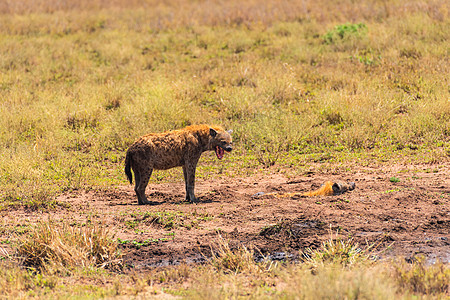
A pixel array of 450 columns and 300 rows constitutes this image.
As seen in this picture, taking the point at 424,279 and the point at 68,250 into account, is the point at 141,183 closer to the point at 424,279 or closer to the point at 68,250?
the point at 68,250

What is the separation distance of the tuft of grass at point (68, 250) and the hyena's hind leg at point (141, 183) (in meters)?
2.35

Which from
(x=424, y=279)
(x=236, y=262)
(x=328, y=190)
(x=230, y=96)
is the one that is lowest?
(x=328, y=190)

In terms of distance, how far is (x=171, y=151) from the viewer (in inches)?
374

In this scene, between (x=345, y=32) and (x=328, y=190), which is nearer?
(x=328, y=190)

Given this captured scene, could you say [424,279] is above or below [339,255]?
above

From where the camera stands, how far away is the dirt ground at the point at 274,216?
7398 mm

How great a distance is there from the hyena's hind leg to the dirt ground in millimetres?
231

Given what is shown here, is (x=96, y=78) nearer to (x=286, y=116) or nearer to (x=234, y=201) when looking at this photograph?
(x=286, y=116)

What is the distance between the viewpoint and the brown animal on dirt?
9336 millimetres

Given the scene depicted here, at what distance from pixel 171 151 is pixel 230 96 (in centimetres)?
552

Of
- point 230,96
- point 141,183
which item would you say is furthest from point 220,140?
point 230,96

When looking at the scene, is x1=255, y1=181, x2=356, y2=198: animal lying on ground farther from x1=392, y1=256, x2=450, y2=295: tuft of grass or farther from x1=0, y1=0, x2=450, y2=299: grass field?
x1=392, y1=256, x2=450, y2=295: tuft of grass

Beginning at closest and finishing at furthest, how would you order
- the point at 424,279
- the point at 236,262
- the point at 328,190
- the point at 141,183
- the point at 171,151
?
the point at 424,279 < the point at 236,262 < the point at 141,183 < the point at 171,151 < the point at 328,190

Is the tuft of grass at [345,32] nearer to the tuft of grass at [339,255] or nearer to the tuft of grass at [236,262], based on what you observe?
the tuft of grass at [339,255]
